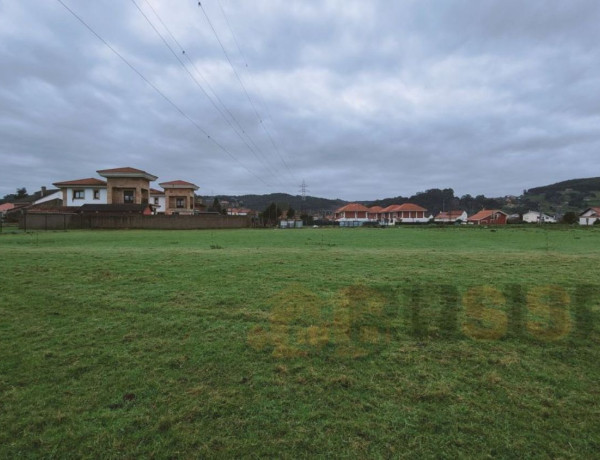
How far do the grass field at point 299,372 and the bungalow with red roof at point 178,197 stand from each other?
65682 millimetres

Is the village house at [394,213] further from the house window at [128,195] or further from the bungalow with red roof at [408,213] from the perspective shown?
the house window at [128,195]

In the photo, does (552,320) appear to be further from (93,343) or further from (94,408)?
(93,343)

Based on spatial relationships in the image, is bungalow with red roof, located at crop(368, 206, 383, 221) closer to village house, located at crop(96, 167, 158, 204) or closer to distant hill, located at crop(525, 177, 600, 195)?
village house, located at crop(96, 167, 158, 204)

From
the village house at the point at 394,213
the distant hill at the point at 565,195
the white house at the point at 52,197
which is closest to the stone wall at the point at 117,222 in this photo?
the white house at the point at 52,197

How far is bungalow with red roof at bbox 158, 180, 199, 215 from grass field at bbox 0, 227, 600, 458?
6568 centimetres

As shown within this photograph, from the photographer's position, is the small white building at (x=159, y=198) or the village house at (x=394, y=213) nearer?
the small white building at (x=159, y=198)

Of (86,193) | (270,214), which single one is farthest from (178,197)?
(270,214)

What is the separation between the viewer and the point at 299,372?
9.82 ft

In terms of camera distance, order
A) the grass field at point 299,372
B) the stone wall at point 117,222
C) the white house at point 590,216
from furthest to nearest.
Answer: the white house at point 590,216, the stone wall at point 117,222, the grass field at point 299,372

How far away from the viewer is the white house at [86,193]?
57.6 meters

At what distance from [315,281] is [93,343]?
161 inches

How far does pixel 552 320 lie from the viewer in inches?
171

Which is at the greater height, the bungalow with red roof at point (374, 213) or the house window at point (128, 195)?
the house window at point (128, 195)

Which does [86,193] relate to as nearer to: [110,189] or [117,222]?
[110,189]
